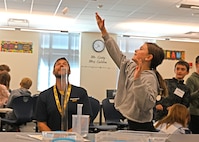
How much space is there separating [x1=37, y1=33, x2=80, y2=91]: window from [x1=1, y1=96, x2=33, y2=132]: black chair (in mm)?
4200

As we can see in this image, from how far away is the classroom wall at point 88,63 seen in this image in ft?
30.7

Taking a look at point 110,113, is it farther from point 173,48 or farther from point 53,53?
point 173,48

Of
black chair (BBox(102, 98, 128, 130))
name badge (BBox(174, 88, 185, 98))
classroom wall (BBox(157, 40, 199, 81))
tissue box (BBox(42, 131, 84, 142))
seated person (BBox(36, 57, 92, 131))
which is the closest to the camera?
tissue box (BBox(42, 131, 84, 142))

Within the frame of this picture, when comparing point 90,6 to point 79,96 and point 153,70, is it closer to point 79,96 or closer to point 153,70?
point 79,96

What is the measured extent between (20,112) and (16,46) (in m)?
4.60

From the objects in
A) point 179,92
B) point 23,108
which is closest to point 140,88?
point 179,92

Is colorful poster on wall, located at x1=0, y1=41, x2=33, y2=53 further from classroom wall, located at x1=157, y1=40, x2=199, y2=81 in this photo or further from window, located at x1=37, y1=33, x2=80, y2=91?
classroom wall, located at x1=157, y1=40, x2=199, y2=81

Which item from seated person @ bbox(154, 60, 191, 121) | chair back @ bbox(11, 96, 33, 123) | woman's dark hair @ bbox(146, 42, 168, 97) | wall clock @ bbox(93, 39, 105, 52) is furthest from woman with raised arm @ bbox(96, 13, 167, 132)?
wall clock @ bbox(93, 39, 105, 52)

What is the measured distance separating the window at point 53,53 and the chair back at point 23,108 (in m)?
4.20

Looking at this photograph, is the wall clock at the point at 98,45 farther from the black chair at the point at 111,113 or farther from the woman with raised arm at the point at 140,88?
the woman with raised arm at the point at 140,88

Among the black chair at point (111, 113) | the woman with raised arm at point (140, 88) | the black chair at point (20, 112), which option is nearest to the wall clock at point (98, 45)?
the black chair at point (111, 113)

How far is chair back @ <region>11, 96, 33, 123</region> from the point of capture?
16.6 ft

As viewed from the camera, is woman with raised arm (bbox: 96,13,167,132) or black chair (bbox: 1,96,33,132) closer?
woman with raised arm (bbox: 96,13,167,132)

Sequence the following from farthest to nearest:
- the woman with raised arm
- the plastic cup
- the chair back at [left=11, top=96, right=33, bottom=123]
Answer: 1. the chair back at [left=11, top=96, right=33, bottom=123]
2. the woman with raised arm
3. the plastic cup
